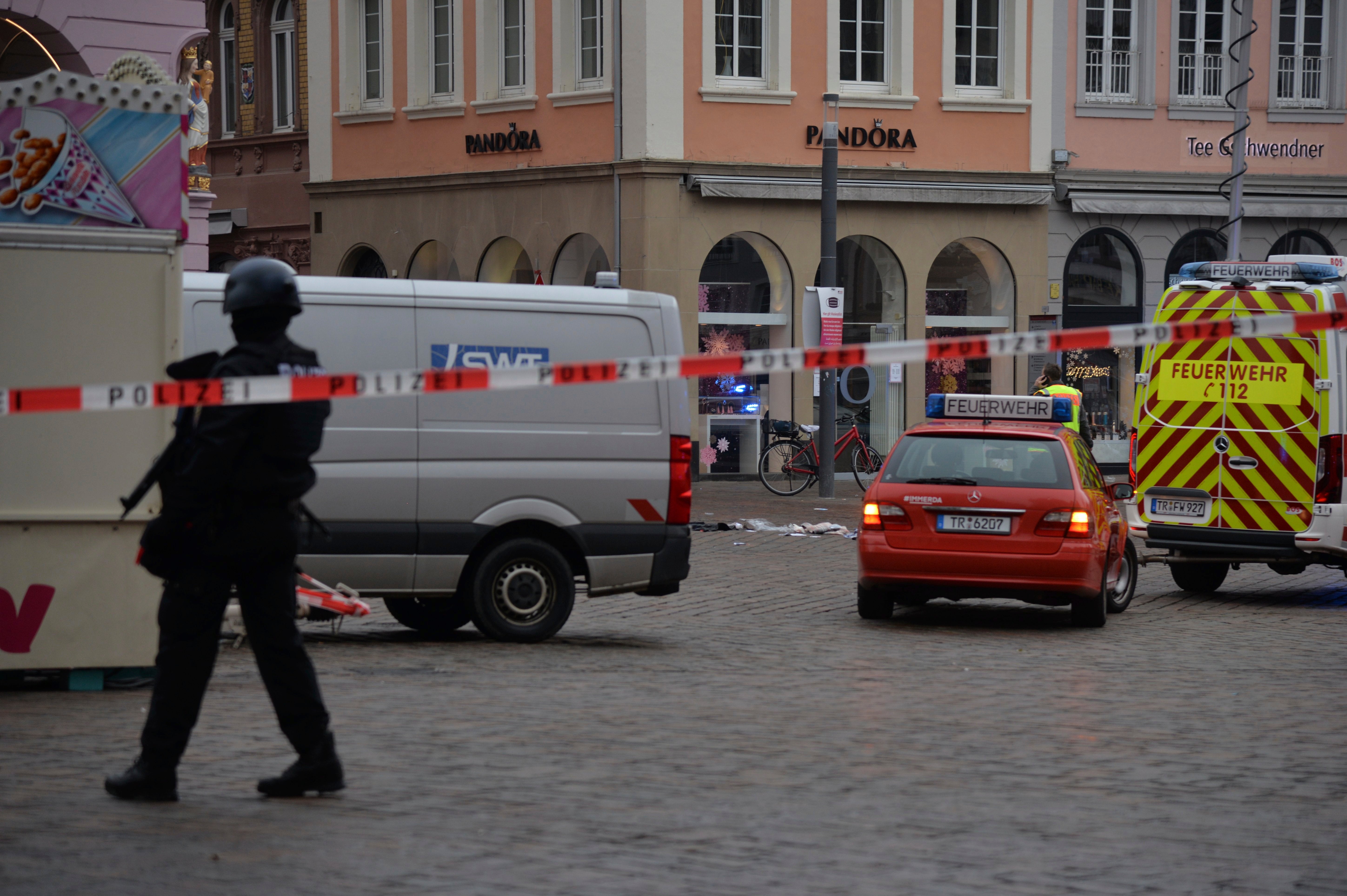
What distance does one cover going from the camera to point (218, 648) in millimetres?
6008

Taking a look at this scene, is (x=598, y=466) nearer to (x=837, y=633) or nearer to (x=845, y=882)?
(x=837, y=633)

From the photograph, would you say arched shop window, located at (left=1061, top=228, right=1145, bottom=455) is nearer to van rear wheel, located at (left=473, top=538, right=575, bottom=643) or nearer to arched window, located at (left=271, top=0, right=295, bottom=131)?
arched window, located at (left=271, top=0, right=295, bottom=131)

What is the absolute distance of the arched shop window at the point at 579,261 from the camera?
30.0 metres

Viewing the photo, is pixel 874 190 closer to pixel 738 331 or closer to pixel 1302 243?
pixel 738 331

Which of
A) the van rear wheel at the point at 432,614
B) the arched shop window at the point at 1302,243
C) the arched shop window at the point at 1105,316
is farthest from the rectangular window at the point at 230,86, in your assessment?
the van rear wheel at the point at 432,614

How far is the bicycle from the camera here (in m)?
26.2

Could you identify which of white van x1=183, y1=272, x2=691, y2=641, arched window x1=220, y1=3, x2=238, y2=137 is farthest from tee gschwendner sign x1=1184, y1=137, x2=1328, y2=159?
white van x1=183, y1=272, x2=691, y2=641

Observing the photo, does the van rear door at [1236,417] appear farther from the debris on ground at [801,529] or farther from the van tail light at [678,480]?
the van tail light at [678,480]

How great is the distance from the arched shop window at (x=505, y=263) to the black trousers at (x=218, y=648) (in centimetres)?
2502

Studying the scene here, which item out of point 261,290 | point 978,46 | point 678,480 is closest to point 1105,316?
point 978,46

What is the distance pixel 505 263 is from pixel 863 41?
700 cm

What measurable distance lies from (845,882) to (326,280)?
6.06 m

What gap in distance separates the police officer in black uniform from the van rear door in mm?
10353

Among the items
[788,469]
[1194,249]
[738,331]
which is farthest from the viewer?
[1194,249]
